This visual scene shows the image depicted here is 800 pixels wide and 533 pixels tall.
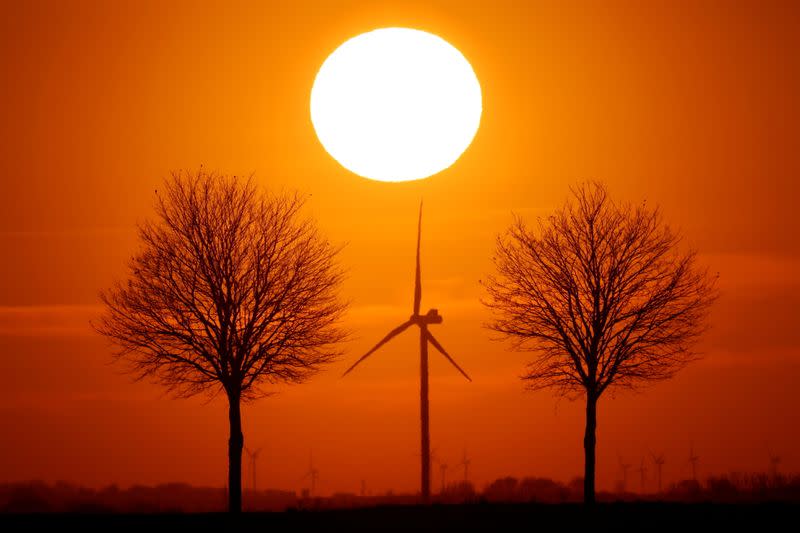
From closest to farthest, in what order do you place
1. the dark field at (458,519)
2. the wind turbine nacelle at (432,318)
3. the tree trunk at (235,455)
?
the dark field at (458,519) < the tree trunk at (235,455) < the wind turbine nacelle at (432,318)

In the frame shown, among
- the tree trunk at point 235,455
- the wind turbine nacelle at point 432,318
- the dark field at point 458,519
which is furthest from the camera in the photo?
the wind turbine nacelle at point 432,318

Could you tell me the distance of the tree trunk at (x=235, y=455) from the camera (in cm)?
4753

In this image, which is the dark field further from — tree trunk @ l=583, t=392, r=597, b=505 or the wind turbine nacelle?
the wind turbine nacelle

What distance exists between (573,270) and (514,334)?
3.71 meters

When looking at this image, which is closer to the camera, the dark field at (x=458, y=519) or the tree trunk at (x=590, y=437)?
the dark field at (x=458, y=519)

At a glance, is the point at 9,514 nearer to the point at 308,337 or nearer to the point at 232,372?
the point at 232,372

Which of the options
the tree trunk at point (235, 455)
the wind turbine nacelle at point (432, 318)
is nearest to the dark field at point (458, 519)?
the tree trunk at point (235, 455)

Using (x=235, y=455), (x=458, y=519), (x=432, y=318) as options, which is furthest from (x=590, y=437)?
(x=432, y=318)

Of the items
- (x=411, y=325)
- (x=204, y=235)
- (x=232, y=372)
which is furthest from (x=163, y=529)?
(x=411, y=325)

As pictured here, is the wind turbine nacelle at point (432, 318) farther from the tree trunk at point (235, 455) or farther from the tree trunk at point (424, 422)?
the tree trunk at point (235, 455)

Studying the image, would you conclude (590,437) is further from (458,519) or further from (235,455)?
(235,455)

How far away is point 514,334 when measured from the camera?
51.9 meters

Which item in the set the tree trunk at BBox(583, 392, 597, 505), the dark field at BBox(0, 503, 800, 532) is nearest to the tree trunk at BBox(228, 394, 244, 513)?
the dark field at BBox(0, 503, 800, 532)

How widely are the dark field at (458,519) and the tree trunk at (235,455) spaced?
2.16 metres
